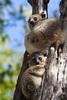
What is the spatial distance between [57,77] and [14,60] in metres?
5.81

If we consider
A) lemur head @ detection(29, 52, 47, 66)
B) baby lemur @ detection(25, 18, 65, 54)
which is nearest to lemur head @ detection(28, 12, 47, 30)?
baby lemur @ detection(25, 18, 65, 54)

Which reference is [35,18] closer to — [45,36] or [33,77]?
[45,36]

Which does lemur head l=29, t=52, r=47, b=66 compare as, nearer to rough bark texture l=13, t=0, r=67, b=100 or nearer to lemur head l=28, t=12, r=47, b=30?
rough bark texture l=13, t=0, r=67, b=100

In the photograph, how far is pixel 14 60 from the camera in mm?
8305

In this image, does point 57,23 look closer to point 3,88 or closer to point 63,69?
point 63,69

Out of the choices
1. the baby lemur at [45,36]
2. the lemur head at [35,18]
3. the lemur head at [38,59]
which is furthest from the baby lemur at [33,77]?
the lemur head at [35,18]

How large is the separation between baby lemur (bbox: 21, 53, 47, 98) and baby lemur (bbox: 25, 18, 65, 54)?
0.13 m

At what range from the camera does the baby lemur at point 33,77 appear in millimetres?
2596

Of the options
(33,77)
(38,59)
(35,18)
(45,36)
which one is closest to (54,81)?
(33,77)

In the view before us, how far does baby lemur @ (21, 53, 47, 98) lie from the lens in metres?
2.60

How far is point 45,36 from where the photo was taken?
9.37 ft

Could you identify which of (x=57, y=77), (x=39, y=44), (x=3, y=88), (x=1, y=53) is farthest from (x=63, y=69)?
(x=1, y=53)

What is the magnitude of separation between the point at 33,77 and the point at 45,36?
352 mm

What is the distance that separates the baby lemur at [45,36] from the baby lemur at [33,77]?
0.42ft
